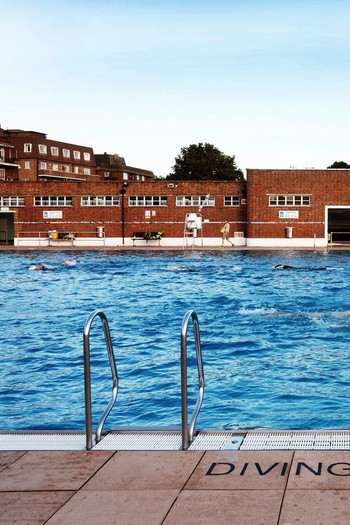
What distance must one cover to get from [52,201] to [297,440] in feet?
157

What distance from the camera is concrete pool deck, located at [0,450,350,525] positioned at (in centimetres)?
399

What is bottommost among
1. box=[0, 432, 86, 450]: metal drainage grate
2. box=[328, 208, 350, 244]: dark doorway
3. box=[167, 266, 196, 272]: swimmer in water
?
box=[167, 266, 196, 272]: swimmer in water

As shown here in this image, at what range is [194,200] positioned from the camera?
50156 millimetres

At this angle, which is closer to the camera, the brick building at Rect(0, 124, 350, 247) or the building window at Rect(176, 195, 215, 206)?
the brick building at Rect(0, 124, 350, 247)

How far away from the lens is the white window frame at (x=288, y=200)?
158 ft

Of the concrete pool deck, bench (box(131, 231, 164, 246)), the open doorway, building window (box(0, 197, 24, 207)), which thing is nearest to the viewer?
the concrete pool deck

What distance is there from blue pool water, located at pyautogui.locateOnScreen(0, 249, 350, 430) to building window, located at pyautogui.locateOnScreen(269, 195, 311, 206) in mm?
18080

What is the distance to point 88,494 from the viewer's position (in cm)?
442

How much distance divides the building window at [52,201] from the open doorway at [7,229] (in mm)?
4681

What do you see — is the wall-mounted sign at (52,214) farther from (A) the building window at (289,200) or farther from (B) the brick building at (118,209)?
(A) the building window at (289,200)

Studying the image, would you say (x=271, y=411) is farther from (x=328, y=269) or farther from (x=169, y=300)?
(x=328, y=269)

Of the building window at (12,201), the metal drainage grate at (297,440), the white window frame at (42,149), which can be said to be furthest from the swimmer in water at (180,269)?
the white window frame at (42,149)

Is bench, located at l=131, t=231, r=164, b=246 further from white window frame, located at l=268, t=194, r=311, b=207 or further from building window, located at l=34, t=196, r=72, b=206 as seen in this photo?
white window frame, located at l=268, t=194, r=311, b=207

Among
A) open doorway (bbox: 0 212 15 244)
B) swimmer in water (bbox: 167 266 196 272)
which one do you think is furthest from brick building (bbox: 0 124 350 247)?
swimmer in water (bbox: 167 266 196 272)
